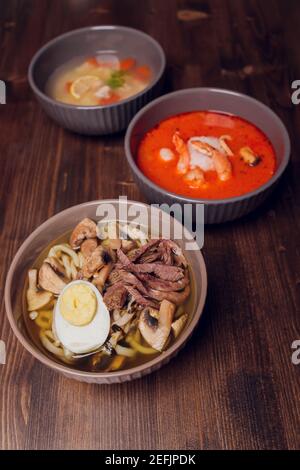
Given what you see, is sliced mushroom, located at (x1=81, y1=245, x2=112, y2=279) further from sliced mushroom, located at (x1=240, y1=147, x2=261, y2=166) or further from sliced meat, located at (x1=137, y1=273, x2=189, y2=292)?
sliced mushroom, located at (x1=240, y1=147, x2=261, y2=166)

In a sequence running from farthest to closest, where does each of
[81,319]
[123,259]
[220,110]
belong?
[220,110] < [123,259] < [81,319]

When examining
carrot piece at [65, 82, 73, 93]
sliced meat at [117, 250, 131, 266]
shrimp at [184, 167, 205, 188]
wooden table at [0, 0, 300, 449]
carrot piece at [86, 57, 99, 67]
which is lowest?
wooden table at [0, 0, 300, 449]

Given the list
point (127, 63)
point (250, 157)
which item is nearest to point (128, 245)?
point (250, 157)

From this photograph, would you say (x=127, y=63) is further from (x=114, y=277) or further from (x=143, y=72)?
(x=114, y=277)

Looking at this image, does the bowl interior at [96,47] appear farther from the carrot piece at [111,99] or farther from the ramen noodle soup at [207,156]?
the ramen noodle soup at [207,156]

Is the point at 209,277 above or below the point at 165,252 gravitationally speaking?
below

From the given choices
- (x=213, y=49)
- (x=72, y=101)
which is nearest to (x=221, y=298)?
(x=72, y=101)

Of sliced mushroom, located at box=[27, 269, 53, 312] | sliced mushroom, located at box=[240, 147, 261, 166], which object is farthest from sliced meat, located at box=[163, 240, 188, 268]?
sliced mushroom, located at box=[240, 147, 261, 166]
